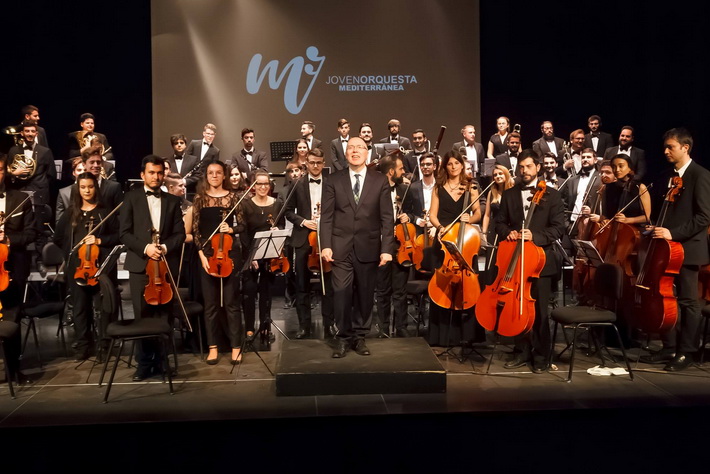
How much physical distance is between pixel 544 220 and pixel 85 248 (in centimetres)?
367

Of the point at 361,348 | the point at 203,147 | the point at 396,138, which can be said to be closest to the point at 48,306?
the point at 361,348

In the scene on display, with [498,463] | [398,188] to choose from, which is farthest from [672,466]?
[398,188]

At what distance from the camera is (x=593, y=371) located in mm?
5555

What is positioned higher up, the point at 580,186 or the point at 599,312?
the point at 580,186

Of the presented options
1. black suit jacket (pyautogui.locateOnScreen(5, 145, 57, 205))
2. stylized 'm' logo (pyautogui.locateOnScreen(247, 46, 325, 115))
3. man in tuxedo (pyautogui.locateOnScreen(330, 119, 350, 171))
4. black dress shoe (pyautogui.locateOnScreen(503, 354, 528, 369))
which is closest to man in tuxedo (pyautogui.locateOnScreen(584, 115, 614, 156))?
man in tuxedo (pyautogui.locateOnScreen(330, 119, 350, 171))

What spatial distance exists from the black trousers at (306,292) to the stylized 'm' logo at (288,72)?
21.3 feet

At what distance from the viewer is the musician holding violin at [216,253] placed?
5.79 metres

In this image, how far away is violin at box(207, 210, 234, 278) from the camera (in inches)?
227

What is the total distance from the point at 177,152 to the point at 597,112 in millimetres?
7163

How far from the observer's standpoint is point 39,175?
29.9ft

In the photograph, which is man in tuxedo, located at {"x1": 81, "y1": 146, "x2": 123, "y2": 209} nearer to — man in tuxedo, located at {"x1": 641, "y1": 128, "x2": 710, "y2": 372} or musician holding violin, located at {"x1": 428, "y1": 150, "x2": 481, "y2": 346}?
musician holding violin, located at {"x1": 428, "y1": 150, "x2": 481, "y2": 346}

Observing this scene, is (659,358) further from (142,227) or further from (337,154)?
(337,154)

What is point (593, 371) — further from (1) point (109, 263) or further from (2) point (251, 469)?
(1) point (109, 263)

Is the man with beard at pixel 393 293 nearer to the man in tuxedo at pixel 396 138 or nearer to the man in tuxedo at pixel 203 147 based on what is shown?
the man in tuxedo at pixel 396 138
